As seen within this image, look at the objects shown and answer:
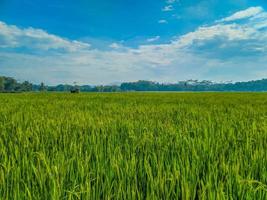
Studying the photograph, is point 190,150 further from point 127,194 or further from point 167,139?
point 127,194

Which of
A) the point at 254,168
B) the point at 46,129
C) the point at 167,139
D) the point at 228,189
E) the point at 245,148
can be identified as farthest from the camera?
the point at 46,129

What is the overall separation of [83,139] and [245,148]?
165 centimetres

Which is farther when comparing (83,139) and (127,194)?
(83,139)

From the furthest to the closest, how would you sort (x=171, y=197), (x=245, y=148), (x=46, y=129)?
1. (x=46, y=129)
2. (x=245, y=148)
3. (x=171, y=197)

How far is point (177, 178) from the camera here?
1759 mm

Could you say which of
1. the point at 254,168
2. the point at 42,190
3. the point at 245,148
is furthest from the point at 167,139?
the point at 42,190

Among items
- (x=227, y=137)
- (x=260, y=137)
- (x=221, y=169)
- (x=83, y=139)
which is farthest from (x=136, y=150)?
(x=260, y=137)

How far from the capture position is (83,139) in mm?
3297

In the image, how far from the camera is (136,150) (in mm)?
2840

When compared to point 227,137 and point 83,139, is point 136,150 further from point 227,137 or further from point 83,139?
point 227,137

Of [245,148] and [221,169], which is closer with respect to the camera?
[221,169]

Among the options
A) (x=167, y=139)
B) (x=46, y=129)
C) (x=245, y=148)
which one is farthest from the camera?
(x=46, y=129)

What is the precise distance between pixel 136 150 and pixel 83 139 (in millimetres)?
729

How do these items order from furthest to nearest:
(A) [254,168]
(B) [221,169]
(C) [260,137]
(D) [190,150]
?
(C) [260,137], (D) [190,150], (A) [254,168], (B) [221,169]
